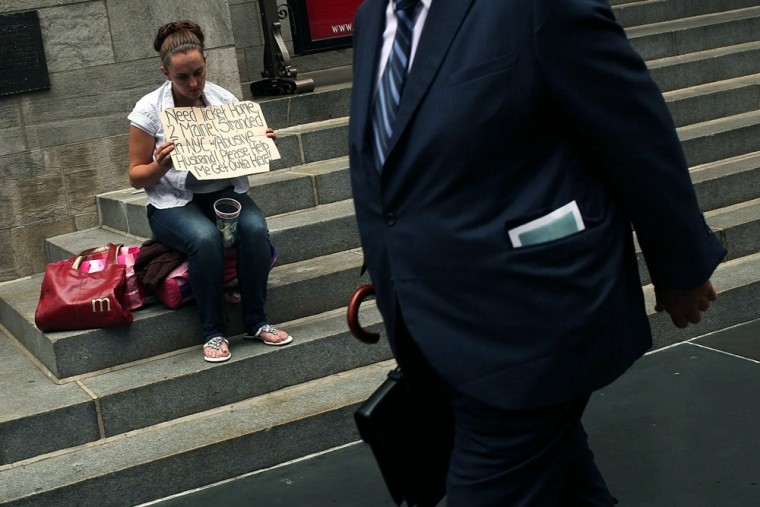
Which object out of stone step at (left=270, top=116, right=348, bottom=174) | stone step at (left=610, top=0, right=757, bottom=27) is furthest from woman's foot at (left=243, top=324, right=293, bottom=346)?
stone step at (left=610, top=0, right=757, bottom=27)

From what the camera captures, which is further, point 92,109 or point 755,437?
point 92,109

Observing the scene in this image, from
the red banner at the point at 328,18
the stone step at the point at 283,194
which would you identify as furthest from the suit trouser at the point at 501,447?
the red banner at the point at 328,18

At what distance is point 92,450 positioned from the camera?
15.2 feet

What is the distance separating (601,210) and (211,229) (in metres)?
2.93

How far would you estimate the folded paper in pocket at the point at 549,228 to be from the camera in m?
2.29

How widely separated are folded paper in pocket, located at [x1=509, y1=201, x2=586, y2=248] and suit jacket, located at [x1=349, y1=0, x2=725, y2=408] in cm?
1

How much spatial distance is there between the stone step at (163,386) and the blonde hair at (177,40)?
134 centimetres

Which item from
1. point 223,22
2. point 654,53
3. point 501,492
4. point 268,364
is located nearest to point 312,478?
point 268,364

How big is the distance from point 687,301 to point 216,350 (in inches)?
114

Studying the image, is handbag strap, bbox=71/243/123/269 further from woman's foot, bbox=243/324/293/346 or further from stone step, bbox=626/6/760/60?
stone step, bbox=626/6/760/60

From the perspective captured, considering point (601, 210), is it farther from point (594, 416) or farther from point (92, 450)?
point (92, 450)

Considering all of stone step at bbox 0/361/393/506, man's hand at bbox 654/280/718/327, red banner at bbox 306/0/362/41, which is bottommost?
stone step at bbox 0/361/393/506

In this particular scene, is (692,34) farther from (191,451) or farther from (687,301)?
(687,301)

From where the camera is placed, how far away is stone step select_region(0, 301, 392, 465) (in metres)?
4.66
